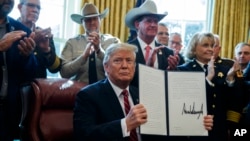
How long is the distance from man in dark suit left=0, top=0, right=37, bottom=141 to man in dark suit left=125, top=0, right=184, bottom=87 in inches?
34.2

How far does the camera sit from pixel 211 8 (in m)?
5.68

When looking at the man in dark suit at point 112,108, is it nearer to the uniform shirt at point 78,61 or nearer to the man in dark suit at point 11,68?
the man in dark suit at point 11,68

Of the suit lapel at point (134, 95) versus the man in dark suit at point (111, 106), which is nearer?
the man in dark suit at point (111, 106)

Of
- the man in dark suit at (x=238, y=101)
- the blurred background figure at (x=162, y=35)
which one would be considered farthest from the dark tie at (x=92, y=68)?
the blurred background figure at (x=162, y=35)

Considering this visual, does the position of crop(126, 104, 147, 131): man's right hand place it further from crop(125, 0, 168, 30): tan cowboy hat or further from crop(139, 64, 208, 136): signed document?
crop(125, 0, 168, 30): tan cowboy hat

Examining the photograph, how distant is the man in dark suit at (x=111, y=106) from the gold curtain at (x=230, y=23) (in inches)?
124

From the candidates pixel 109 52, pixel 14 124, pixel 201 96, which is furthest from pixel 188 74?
pixel 14 124

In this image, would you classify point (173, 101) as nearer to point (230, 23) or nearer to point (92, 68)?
point (92, 68)

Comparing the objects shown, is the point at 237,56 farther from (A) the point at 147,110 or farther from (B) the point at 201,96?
(A) the point at 147,110

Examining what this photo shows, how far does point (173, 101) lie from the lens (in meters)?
2.33

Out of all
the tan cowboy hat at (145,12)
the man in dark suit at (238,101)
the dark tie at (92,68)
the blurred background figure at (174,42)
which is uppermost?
the tan cowboy hat at (145,12)

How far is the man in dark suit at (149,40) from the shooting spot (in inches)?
118

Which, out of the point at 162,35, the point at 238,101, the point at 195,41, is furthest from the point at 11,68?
the point at 162,35

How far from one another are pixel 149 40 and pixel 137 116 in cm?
129
